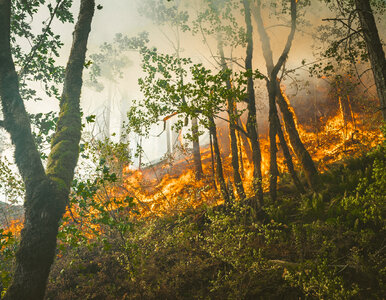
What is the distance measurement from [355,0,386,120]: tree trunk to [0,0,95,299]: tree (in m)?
5.42

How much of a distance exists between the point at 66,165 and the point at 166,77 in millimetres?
6868

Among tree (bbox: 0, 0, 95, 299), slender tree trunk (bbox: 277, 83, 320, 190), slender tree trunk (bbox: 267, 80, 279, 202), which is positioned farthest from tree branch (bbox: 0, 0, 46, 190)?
slender tree trunk (bbox: 277, 83, 320, 190)

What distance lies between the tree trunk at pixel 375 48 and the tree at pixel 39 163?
5417 millimetres

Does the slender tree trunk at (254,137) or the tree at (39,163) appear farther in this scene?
the slender tree trunk at (254,137)

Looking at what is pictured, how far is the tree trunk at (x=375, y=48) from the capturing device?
13.5 feet

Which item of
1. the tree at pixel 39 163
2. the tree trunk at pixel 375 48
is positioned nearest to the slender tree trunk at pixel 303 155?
the tree trunk at pixel 375 48

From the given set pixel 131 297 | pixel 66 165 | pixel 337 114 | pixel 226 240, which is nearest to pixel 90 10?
pixel 66 165

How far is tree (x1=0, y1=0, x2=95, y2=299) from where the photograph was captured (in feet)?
8.38

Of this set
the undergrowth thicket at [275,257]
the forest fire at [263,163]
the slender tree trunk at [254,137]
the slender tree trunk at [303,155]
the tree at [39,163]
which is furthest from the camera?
the forest fire at [263,163]

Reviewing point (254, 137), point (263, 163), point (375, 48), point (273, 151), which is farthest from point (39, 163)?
point (263, 163)

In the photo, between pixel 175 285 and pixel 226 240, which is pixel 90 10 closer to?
pixel 226 240

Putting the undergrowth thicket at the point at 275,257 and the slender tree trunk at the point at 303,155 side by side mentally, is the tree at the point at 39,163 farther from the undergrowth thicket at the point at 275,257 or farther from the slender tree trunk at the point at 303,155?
the slender tree trunk at the point at 303,155

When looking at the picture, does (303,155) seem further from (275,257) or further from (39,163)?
(39,163)

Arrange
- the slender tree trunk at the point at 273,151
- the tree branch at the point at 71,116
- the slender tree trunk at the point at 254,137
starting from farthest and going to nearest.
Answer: the slender tree trunk at the point at 273,151
the slender tree trunk at the point at 254,137
the tree branch at the point at 71,116
